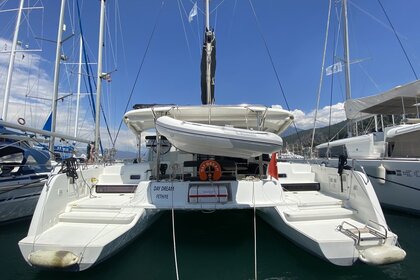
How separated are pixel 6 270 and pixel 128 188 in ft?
8.23

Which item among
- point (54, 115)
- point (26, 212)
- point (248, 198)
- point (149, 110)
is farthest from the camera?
point (54, 115)

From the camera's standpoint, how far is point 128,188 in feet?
20.2

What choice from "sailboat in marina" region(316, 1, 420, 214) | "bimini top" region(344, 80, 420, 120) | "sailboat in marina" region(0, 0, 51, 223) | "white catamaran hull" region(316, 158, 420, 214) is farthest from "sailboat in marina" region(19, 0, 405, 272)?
"bimini top" region(344, 80, 420, 120)

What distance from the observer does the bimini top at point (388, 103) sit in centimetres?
1008

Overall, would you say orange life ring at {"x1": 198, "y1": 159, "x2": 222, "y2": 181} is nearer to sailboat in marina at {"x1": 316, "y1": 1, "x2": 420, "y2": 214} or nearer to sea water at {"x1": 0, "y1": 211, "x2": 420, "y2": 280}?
sea water at {"x1": 0, "y1": 211, "x2": 420, "y2": 280}

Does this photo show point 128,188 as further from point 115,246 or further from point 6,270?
point 6,270

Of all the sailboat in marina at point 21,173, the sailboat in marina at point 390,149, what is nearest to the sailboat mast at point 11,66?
the sailboat in marina at point 21,173

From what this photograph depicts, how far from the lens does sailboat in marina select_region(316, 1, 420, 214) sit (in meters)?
7.51

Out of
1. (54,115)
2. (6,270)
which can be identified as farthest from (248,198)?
(54,115)

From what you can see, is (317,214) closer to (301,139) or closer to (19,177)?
(301,139)

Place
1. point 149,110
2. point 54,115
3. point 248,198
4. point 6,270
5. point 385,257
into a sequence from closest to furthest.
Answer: point 385,257 < point 6,270 < point 248,198 < point 149,110 < point 54,115

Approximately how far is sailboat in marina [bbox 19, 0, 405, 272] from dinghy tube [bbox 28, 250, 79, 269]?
11mm

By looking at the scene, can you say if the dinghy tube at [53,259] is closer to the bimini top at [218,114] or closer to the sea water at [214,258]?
the sea water at [214,258]

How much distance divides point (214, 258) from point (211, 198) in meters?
0.95
